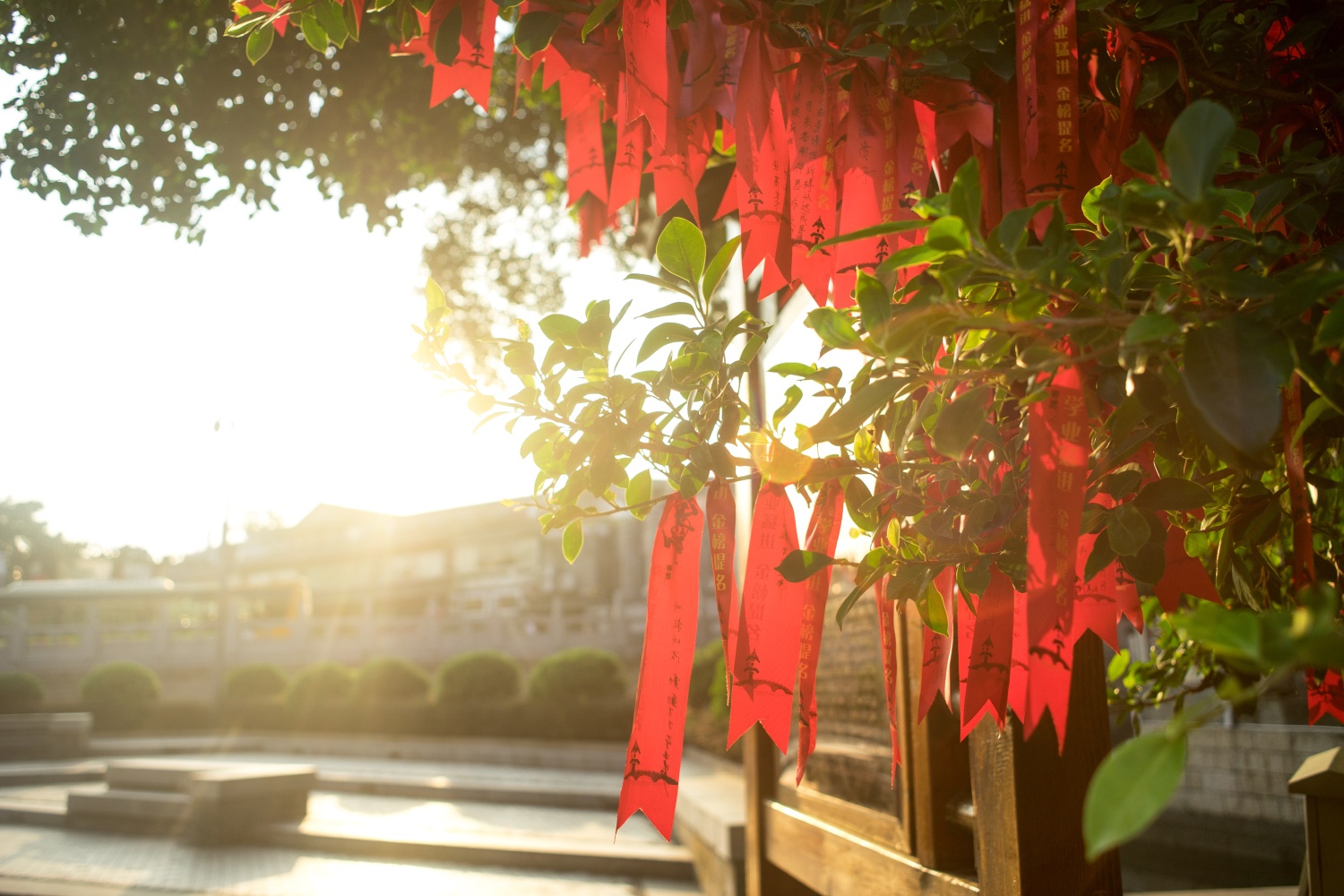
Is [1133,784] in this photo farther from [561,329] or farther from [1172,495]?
[561,329]

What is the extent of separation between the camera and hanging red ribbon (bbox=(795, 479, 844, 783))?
4.01 ft

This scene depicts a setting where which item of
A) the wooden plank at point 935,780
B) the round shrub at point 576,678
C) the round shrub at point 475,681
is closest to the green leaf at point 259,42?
the wooden plank at point 935,780

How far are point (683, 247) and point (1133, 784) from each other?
77 centimetres

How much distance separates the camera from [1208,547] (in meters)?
1.54

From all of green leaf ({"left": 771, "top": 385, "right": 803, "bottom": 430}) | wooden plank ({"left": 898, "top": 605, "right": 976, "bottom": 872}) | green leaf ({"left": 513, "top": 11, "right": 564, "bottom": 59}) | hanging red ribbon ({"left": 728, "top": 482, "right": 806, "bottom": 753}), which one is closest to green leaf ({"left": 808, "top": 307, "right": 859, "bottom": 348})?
green leaf ({"left": 771, "top": 385, "right": 803, "bottom": 430})

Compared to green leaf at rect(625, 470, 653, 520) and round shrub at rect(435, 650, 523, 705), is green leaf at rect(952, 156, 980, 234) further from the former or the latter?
round shrub at rect(435, 650, 523, 705)

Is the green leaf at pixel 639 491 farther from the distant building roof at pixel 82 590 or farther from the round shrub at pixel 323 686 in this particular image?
the distant building roof at pixel 82 590

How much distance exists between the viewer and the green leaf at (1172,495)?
93 cm

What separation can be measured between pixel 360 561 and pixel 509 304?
34.3 m

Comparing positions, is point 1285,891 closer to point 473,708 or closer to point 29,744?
point 473,708

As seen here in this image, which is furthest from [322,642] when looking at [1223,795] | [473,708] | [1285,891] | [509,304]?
[1285,891]

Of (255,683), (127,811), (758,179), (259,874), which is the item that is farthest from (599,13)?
(255,683)

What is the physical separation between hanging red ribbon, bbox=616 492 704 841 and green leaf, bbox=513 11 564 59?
2.39 feet

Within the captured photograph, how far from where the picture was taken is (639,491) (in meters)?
1.26
